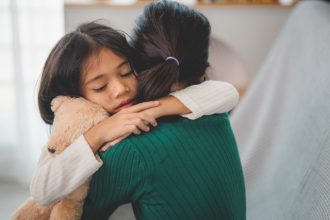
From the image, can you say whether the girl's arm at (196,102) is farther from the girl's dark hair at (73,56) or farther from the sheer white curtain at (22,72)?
the sheer white curtain at (22,72)

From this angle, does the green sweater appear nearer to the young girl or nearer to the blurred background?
the young girl

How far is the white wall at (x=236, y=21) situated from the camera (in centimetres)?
247

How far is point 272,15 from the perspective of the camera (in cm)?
254

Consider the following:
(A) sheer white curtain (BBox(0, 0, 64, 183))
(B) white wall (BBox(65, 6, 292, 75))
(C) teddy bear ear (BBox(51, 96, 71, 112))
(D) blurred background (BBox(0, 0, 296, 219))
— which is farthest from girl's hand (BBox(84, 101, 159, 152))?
(B) white wall (BBox(65, 6, 292, 75))

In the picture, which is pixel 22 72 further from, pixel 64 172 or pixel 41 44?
pixel 64 172

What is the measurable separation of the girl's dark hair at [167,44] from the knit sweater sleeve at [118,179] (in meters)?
0.17

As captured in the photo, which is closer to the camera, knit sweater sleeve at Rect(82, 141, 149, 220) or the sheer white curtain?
knit sweater sleeve at Rect(82, 141, 149, 220)

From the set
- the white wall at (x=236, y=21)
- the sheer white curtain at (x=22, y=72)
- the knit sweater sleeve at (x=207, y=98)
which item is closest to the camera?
the knit sweater sleeve at (x=207, y=98)

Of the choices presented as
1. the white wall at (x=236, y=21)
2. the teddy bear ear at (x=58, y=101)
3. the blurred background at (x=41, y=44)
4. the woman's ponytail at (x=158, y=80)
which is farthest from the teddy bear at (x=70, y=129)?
the white wall at (x=236, y=21)

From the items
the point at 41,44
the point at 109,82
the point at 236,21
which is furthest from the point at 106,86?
the point at 236,21

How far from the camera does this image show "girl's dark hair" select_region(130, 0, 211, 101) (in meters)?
0.94

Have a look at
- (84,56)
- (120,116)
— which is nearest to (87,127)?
(120,116)

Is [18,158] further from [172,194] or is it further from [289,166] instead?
[172,194]

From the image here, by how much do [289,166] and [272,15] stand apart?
1272mm
